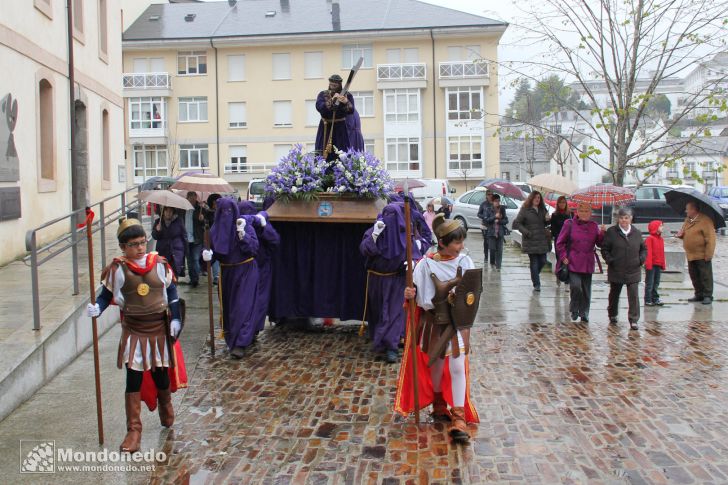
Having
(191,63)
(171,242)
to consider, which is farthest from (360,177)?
(191,63)

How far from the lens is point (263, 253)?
860cm

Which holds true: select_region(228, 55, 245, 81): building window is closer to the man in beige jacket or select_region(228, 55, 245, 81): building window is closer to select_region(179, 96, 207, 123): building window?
select_region(179, 96, 207, 123): building window

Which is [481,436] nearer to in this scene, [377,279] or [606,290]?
[377,279]

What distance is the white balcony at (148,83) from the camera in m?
45.9

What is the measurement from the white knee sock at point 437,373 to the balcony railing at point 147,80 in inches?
1695

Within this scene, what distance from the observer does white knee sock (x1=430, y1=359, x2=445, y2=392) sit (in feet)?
19.5

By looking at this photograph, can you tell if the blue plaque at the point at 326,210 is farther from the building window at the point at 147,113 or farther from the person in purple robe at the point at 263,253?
the building window at the point at 147,113

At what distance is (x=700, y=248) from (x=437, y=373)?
7161 mm

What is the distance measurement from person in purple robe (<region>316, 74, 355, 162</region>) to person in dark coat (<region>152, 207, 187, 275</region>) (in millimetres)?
3075

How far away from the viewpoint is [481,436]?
5617mm

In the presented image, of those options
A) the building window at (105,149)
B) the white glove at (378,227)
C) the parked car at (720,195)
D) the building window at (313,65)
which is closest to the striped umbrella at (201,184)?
the white glove at (378,227)

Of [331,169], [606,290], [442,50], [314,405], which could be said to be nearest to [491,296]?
[606,290]

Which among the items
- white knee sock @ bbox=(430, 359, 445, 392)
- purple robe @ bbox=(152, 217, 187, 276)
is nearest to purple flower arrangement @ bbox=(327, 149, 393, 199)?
white knee sock @ bbox=(430, 359, 445, 392)

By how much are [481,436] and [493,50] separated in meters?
41.3
